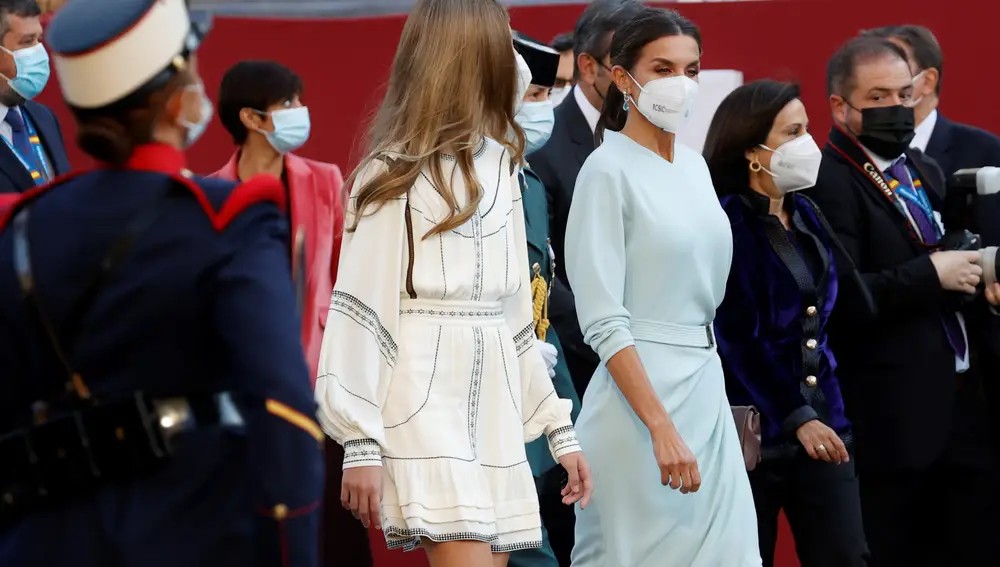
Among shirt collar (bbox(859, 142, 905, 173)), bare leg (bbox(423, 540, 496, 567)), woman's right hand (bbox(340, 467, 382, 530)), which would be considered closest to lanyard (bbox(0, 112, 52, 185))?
woman's right hand (bbox(340, 467, 382, 530))

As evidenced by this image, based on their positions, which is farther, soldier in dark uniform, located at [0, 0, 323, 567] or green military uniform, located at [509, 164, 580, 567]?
green military uniform, located at [509, 164, 580, 567]

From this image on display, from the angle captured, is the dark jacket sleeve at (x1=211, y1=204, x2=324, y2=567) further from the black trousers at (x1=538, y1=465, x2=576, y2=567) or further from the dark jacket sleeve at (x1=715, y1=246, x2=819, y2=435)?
the black trousers at (x1=538, y1=465, x2=576, y2=567)

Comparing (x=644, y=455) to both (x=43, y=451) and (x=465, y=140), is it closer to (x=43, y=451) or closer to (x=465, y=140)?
(x=465, y=140)

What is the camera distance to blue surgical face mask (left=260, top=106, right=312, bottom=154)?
5688 mm

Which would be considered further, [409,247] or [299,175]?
[299,175]

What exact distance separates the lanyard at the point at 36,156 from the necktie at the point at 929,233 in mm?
2932

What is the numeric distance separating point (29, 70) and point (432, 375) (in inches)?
96.9

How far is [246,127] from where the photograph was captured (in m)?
5.77

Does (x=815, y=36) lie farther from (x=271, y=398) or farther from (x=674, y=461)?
(x=271, y=398)

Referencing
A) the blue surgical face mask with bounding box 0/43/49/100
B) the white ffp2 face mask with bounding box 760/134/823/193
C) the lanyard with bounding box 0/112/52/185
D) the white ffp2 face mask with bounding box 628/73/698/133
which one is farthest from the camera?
the blue surgical face mask with bounding box 0/43/49/100

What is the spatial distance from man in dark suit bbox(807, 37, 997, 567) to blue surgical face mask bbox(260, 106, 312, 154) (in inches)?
73.9

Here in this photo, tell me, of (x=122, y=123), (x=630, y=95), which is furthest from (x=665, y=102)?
(x=122, y=123)

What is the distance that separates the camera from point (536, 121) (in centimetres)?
514

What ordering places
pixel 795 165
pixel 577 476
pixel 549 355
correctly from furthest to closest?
pixel 795 165 → pixel 549 355 → pixel 577 476
